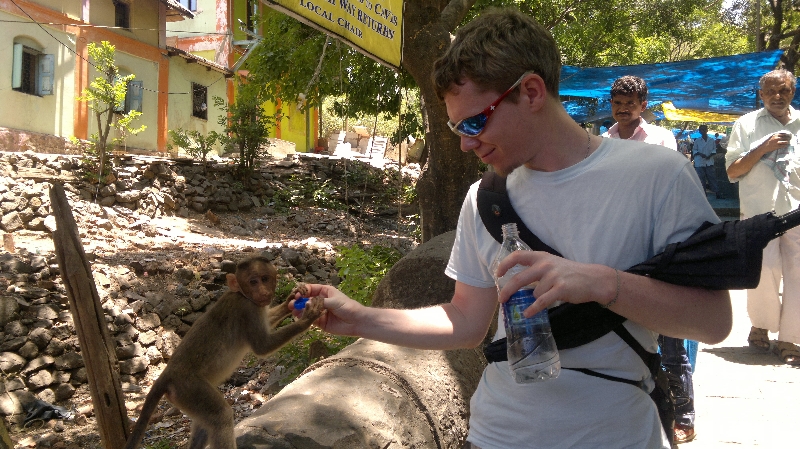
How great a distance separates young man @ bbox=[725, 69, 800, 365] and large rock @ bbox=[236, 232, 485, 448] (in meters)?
2.82

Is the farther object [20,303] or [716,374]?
[20,303]

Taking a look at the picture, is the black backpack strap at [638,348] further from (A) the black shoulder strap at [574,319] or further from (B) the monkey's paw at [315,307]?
(B) the monkey's paw at [315,307]

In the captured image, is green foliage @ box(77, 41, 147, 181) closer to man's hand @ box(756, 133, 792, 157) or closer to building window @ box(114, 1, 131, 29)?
building window @ box(114, 1, 131, 29)

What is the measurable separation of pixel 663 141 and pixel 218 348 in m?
3.22

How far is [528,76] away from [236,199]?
46.7ft

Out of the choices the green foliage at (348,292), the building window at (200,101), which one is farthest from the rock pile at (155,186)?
the building window at (200,101)

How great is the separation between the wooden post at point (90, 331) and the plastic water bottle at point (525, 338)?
254 centimetres

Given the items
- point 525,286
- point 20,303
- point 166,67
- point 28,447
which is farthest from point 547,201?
point 166,67

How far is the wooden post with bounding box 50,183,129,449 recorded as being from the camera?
11.2ft

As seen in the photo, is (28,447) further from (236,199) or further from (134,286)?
(236,199)

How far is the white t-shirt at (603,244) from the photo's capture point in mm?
1556

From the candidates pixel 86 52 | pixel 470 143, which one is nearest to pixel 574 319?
pixel 470 143

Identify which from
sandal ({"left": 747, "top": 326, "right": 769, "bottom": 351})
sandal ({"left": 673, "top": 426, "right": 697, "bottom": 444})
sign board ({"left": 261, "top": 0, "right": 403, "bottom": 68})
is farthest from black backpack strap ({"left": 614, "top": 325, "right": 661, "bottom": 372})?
sandal ({"left": 747, "top": 326, "right": 769, "bottom": 351})

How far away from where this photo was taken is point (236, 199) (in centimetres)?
1525
